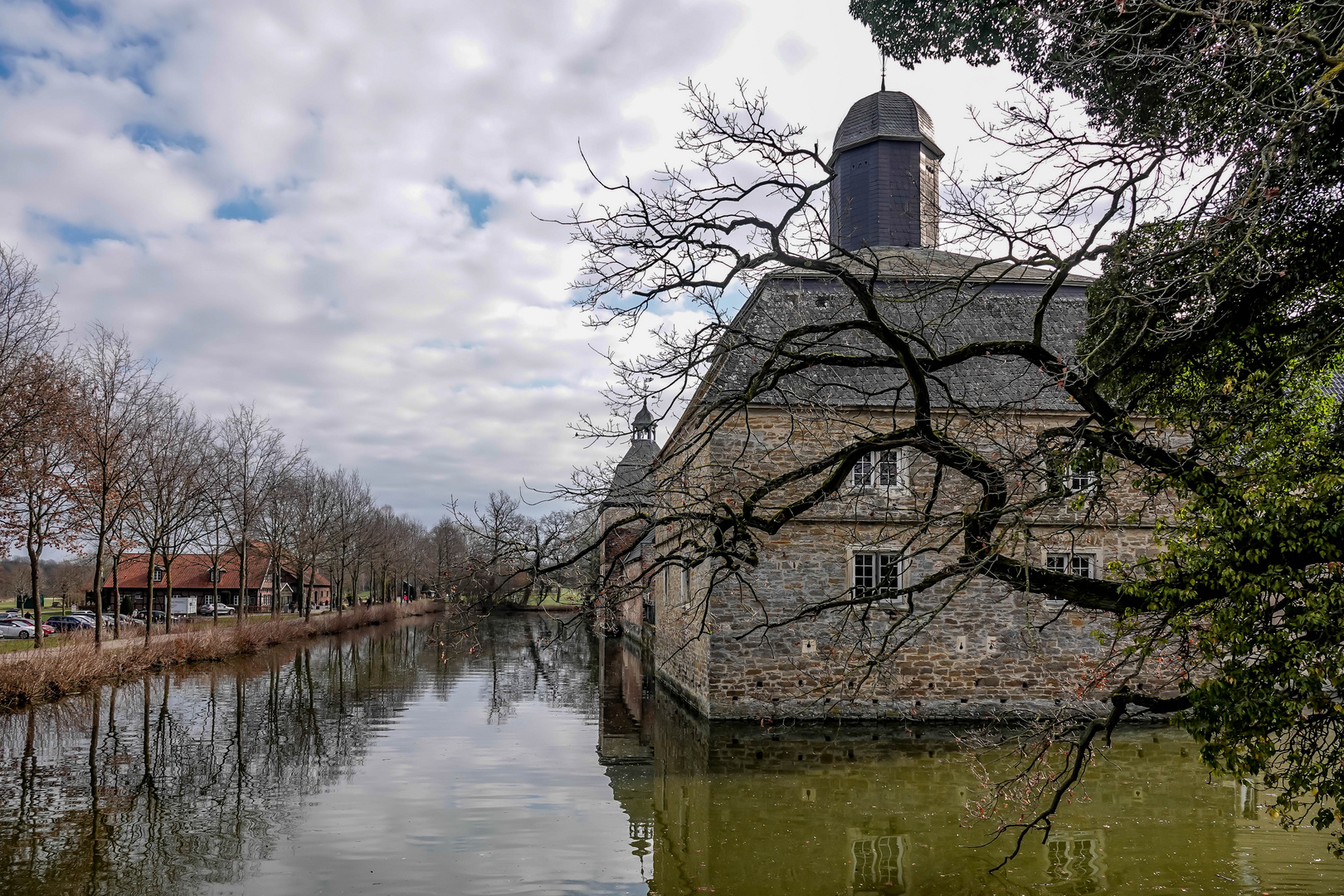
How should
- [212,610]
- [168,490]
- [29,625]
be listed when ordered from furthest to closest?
[212,610]
[29,625]
[168,490]

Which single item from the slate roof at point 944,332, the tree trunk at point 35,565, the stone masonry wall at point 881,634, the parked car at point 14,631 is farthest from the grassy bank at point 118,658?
the slate roof at point 944,332

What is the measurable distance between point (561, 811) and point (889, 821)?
12.3 feet

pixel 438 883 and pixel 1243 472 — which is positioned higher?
pixel 1243 472

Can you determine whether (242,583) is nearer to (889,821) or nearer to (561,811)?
(561,811)

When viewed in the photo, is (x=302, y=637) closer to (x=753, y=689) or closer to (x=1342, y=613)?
(x=753, y=689)

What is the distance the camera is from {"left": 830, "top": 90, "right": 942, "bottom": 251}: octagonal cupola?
2030 centimetres

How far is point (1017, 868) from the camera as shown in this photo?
27.5 ft

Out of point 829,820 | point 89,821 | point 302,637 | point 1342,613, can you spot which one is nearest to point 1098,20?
point 1342,613

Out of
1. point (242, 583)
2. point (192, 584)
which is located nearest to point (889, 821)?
point (242, 583)

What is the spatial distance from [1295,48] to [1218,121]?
45.9 inches

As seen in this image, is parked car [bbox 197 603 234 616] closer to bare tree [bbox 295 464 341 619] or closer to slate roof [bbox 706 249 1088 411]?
bare tree [bbox 295 464 341 619]

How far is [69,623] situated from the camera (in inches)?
1531

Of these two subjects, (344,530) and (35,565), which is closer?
(35,565)

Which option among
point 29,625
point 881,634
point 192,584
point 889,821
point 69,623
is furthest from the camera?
point 192,584
